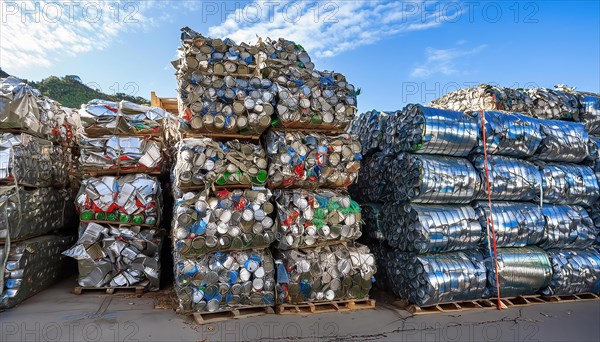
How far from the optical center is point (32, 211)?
4.81 meters

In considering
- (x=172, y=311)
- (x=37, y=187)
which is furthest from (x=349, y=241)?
(x=37, y=187)

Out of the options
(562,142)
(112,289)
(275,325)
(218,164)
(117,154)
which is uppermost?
(562,142)

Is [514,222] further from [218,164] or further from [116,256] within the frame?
[116,256]

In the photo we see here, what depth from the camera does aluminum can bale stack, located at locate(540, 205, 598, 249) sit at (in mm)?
5262

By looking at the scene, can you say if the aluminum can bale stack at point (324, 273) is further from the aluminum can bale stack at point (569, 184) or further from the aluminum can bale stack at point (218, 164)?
the aluminum can bale stack at point (569, 184)

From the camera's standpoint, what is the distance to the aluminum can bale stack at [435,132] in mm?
4750

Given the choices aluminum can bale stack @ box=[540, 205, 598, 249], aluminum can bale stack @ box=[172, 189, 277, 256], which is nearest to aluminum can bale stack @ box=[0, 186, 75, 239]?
aluminum can bale stack @ box=[172, 189, 277, 256]

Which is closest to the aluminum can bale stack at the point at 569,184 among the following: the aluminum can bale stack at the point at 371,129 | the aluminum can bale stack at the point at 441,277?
the aluminum can bale stack at the point at 441,277

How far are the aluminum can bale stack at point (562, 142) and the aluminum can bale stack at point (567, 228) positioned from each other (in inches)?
29.6

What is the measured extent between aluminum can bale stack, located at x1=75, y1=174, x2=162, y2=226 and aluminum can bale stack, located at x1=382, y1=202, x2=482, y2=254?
11.5 ft

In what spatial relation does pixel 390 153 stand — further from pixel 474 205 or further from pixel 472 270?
pixel 472 270

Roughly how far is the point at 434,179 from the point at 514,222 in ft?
4.57

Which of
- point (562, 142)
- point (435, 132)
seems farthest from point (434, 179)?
point (562, 142)

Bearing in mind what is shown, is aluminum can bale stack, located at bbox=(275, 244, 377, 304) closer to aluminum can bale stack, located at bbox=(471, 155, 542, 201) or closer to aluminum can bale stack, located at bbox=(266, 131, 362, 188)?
aluminum can bale stack, located at bbox=(266, 131, 362, 188)
